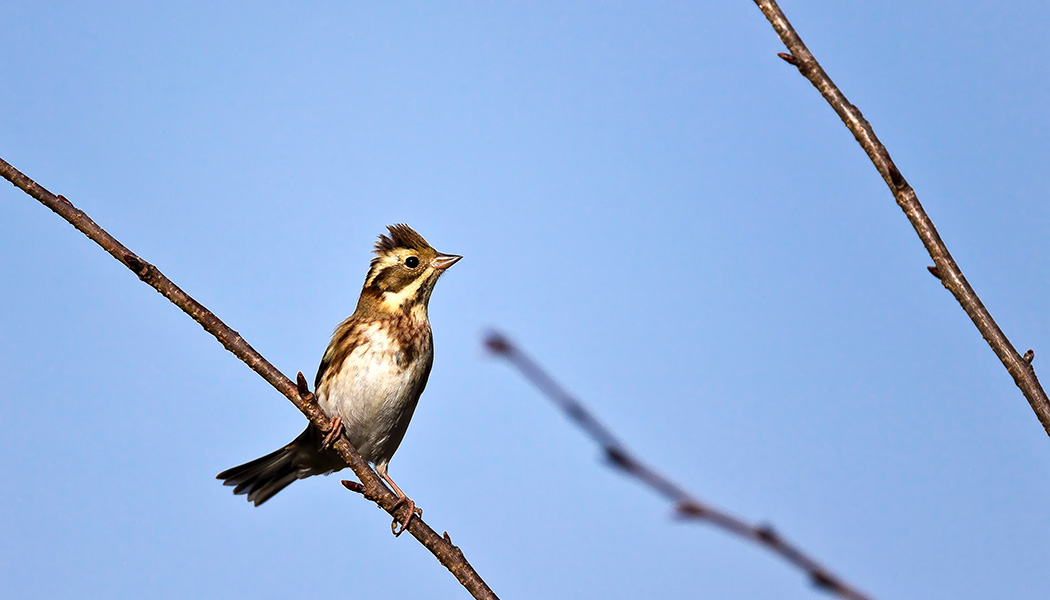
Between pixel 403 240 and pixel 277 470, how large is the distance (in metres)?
2.63

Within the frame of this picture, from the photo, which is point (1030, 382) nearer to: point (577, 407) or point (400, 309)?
point (577, 407)

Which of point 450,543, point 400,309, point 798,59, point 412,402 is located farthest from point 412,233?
point 798,59

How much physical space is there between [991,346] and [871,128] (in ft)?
2.42

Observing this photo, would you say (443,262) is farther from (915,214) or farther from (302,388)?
(915,214)

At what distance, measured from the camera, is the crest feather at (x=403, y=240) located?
33.0ft

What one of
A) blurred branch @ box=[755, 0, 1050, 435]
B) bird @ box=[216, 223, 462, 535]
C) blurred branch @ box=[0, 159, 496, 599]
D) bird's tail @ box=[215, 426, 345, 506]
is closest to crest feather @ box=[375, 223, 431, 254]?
bird @ box=[216, 223, 462, 535]

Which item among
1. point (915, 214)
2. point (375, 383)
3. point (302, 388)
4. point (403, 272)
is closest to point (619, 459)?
point (915, 214)

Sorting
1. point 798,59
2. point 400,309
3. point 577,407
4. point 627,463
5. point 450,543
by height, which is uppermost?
point 400,309

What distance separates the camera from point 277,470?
1007cm

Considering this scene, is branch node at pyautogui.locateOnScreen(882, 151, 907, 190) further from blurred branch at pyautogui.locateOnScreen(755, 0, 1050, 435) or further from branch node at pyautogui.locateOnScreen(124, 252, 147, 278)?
branch node at pyautogui.locateOnScreen(124, 252, 147, 278)

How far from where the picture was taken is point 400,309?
Result: 31.6 feet

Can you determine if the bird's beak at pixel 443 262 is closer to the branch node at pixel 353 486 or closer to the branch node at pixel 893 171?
the branch node at pixel 353 486

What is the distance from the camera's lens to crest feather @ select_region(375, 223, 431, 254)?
10.1 meters

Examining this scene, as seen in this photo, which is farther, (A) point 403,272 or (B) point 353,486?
(A) point 403,272
